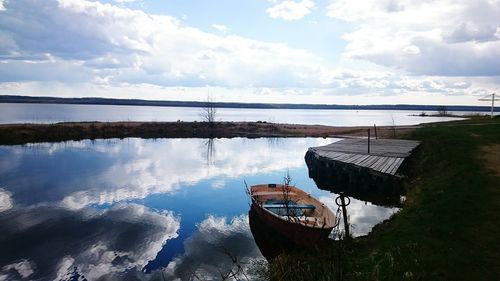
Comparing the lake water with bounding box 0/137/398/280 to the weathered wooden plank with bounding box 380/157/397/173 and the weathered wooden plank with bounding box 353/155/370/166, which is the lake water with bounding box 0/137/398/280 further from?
the weathered wooden plank with bounding box 353/155/370/166

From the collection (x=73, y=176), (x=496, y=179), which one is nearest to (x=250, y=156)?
(x=73, y=176)

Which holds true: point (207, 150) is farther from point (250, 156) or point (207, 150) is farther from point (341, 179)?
point (341, 179)

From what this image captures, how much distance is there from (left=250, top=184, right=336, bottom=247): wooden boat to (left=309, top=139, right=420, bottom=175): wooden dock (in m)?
7.95

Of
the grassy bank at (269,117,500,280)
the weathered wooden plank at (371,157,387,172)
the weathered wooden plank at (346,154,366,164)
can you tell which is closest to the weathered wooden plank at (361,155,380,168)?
the weathered wooden plank at (371,157,387,172)

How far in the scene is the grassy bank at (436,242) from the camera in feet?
30.5

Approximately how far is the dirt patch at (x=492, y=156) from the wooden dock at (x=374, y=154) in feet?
16.0

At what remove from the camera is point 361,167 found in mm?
26297

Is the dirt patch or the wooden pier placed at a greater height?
the dirt patch

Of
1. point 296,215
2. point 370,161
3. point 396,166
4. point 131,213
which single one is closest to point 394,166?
point 396,166

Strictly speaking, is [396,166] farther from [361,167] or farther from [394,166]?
[361,167]

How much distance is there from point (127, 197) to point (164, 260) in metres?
10.9

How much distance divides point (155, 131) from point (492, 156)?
5691cm

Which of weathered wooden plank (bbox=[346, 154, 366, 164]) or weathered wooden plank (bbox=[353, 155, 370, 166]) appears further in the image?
weathered wooden plank (bbox=[346, 154, 366, 164])

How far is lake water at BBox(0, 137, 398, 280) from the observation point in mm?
14086
